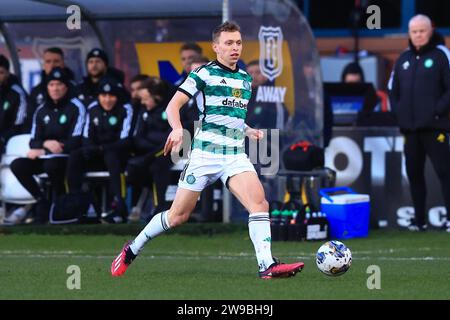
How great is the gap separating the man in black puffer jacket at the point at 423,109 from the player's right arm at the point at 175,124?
554 centimetres

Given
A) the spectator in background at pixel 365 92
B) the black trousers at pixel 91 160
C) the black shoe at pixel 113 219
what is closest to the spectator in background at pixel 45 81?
the black trousers at pixel 91 160

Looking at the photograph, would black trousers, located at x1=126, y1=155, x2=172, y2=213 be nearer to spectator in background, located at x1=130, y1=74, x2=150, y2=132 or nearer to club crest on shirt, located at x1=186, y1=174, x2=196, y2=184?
spectator in background, located at x1=130, y1=74, x2=150, y2=132

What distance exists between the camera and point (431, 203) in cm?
1529

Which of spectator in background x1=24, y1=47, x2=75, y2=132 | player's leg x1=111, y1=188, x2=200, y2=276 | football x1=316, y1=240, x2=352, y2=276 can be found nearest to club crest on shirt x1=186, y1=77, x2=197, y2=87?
player's leg x1=111, y1=188, x2=200, y2=276

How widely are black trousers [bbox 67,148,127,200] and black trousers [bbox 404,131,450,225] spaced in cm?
336

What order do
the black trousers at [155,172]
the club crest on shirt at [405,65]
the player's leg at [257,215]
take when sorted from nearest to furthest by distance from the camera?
the player's leg at [257,215]
the club crest on shirt at [405,65]
the black trousers at [155,172]

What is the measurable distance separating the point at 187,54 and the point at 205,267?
213 inches

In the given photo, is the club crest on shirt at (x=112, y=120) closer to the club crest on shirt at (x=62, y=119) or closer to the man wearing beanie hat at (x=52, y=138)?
the man wearing beanie hat at (x=52, y=138)

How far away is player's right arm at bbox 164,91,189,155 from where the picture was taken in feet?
29.8

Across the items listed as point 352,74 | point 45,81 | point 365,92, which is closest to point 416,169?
point 365,92

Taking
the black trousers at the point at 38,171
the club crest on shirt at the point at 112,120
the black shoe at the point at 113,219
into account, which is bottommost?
the black shoe at the point at 113,219

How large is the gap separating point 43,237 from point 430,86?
466 cm

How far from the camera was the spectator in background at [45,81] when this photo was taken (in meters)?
16.2

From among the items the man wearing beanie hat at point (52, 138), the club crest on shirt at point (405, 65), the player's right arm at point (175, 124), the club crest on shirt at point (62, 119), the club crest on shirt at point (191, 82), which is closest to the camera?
the player's right arm at point (175, 124)
